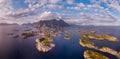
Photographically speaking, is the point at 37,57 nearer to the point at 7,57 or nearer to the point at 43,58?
the point at 43,58

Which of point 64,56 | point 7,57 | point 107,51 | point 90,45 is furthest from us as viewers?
point 90,45

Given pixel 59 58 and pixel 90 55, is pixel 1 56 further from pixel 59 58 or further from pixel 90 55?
pixel 90 55

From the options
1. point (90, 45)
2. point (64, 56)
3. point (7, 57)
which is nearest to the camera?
point (7, 57)

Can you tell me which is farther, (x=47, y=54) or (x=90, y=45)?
(x=90, y=45)

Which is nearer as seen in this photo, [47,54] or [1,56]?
[1,56]

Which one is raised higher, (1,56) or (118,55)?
(1,56)

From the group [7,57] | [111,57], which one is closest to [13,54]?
[7,57]

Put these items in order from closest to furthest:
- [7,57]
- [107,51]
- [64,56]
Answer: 1. [7,57]
2. [64,56]
3. [107,51]

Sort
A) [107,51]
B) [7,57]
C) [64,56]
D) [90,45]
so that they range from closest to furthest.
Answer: [7,57], [64,56], [107,51], [90,45]

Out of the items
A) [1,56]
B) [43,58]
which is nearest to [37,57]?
[43,58]
